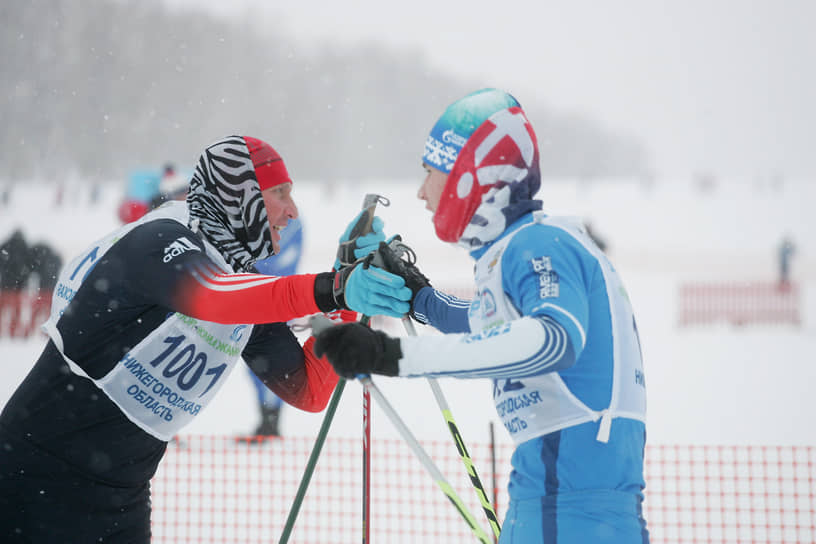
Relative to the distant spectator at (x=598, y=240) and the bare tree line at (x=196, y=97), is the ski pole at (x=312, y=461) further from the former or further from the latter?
the bare tree line at (x=196, y=97)

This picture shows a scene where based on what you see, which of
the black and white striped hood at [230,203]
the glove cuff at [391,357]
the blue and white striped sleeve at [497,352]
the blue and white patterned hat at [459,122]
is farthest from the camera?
the black and white striped hood at [230,203]

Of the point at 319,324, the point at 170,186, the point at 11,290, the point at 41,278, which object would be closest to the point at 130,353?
the point at 319,324

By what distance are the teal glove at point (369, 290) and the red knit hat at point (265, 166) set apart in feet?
1.62

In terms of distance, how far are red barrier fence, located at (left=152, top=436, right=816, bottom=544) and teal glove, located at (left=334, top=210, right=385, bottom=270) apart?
7.87 ft

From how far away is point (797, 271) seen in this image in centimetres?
2711

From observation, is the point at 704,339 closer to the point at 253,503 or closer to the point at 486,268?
the point at 253,503

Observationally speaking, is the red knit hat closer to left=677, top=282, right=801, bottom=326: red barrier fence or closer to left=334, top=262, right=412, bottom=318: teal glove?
left=334, top=262, right=412, bottom=318: teal glove

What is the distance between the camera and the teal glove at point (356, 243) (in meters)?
2.75

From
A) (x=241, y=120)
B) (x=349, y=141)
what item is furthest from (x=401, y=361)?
(x=349, y=141)

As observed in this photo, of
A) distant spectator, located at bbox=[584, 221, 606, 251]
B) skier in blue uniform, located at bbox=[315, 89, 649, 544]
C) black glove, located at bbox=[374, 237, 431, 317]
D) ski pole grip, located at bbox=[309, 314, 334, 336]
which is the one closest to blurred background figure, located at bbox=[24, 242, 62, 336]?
distant spectator, located at bbox=[584, 221, 606, 251]

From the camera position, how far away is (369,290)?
7.72 feet

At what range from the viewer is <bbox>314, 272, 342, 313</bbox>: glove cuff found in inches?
89.8

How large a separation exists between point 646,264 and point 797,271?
5457 millimetres

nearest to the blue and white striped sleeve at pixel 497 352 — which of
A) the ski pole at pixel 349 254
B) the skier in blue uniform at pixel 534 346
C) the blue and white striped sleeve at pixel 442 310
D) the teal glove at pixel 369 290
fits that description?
the skier in blue uniform at pixel 534 346
